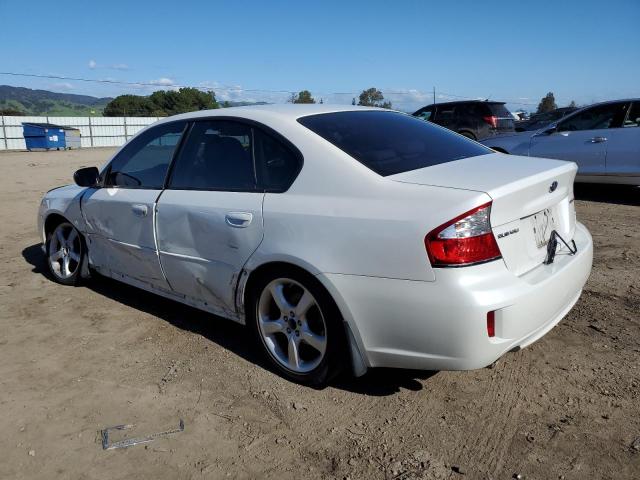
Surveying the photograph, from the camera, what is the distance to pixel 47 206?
16.4 ft

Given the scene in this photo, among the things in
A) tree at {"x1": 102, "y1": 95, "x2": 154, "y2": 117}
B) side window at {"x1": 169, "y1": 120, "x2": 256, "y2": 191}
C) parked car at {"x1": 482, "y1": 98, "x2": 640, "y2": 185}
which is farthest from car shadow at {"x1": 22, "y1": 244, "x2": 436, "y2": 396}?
tree at {"x1": 102, "y1": 95, "x2": 154, "y2": 117}

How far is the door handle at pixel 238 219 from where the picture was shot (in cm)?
312

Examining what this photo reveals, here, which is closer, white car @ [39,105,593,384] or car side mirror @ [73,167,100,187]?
white car @ [39,105,593,384]

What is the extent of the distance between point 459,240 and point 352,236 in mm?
520

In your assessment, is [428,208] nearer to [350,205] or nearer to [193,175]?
[350,205]

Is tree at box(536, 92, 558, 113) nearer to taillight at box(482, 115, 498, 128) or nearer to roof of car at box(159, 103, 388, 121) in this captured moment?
taillight at box(482, 115, 498, 128)

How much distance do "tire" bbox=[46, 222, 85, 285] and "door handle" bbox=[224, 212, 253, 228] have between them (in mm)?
2122

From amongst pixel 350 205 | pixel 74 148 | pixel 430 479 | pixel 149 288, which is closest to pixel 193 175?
pixel 149 288

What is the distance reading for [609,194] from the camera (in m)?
8.97

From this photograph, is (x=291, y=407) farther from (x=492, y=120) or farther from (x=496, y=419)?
(x=492, y=120)

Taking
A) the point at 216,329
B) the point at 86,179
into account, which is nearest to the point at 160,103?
the point at 86,179

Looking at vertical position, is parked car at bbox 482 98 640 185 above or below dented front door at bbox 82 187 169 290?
above

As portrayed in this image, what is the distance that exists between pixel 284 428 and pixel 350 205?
1.17 m

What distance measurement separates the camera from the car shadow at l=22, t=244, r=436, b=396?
122 inches
